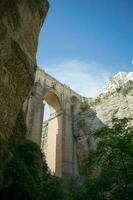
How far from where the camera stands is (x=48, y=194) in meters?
9.76

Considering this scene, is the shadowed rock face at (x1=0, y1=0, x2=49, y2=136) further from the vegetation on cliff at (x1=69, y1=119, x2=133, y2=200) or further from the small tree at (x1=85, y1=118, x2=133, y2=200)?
the small tree at (x1=85, y1=118, x2=133, y2=200)

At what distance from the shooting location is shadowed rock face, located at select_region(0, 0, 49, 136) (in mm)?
8820

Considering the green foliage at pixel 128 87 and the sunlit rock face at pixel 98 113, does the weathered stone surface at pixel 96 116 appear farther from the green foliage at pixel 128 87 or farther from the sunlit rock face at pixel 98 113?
the green foliage at pixel 128 87

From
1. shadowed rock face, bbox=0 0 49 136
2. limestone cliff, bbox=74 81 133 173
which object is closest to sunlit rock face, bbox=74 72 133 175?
limestone cliff, bbox=74 81 133 173

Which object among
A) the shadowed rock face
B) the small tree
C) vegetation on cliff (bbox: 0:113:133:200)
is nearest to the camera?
the small tree

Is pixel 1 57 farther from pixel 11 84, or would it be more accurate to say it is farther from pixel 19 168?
pixel 19 168

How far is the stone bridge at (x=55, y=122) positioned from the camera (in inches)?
864

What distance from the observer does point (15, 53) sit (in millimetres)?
9422

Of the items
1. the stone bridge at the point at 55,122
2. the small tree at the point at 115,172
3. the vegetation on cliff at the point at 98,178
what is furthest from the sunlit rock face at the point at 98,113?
the small tree at the point at 115,172

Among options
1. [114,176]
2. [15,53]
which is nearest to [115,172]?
[114,176]

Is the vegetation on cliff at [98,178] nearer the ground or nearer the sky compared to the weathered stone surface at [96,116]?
nearer the ground

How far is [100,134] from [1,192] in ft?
13.8

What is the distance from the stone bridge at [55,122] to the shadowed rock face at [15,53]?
11288 millimetres

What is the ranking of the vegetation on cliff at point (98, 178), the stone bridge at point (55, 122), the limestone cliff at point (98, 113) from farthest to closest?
the limestone cliff at point (98, 113) < the stone bridge at point (55, 122) < the vegetation on cliff at point (98, 178)
